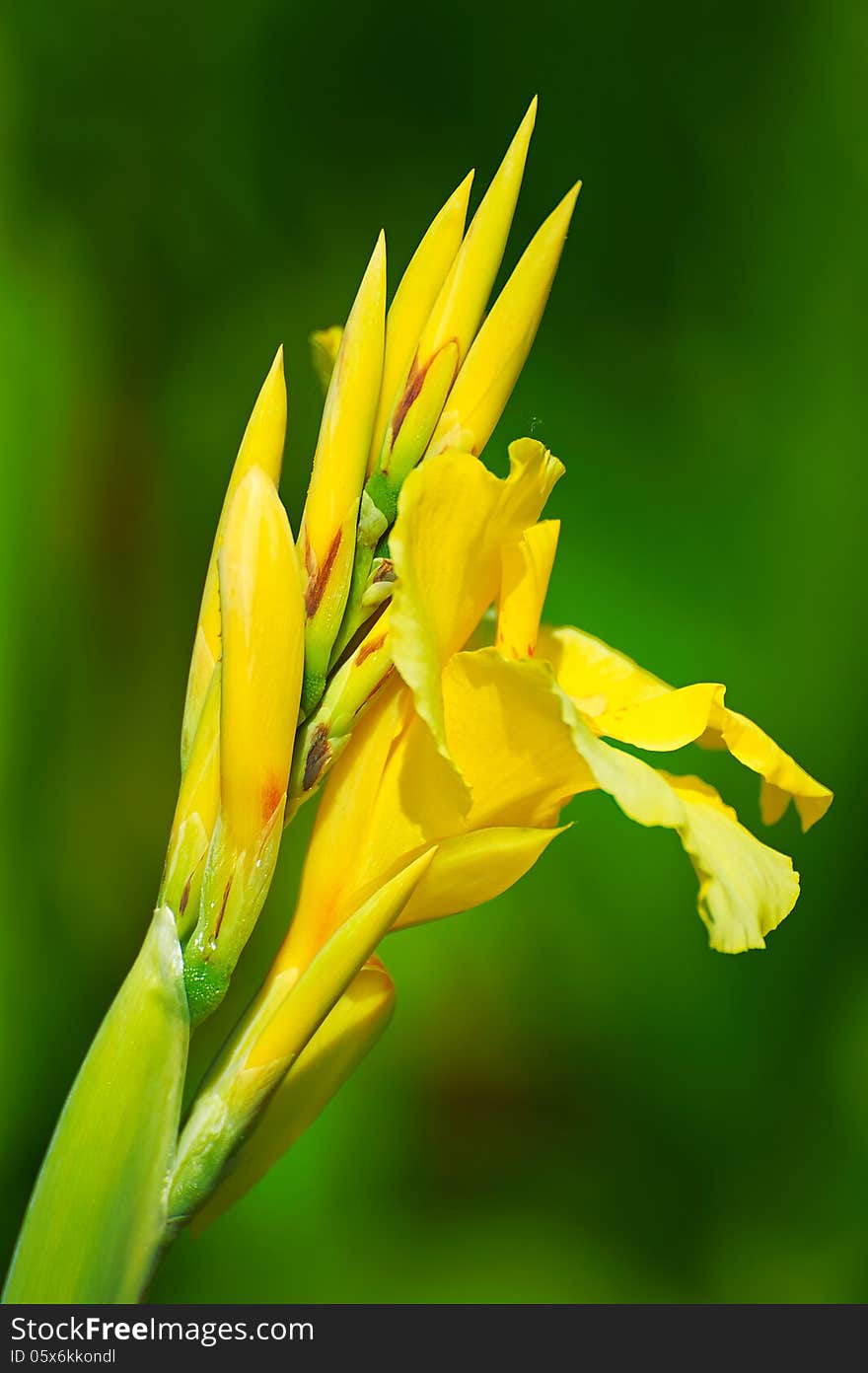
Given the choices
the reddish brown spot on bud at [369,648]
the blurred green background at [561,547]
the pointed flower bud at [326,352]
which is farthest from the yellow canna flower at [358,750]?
the blurred green background at [561,547]

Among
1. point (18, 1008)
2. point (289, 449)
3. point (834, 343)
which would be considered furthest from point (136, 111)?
point (18, 1008)

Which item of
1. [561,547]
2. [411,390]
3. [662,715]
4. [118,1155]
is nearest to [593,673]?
[662,715]

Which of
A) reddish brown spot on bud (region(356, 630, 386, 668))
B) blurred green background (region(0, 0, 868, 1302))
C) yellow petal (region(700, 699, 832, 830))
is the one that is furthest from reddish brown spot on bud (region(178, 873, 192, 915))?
blurred green background (region(0, 0, 868, 1302))

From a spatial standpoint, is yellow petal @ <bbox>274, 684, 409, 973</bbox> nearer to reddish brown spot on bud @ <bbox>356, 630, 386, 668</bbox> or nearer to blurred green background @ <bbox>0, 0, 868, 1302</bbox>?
reddish brown spot on bud @ <bbox>356, 630, 386, 668</bbox>

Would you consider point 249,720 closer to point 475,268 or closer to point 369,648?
point 369,648
